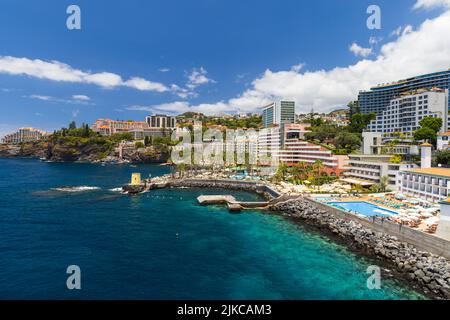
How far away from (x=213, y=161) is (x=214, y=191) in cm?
4802

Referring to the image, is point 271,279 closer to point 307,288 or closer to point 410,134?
point 307,288

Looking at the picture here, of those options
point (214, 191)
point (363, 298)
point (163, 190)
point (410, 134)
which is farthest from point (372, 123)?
point (363, 298)

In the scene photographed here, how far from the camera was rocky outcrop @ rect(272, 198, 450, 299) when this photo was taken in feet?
64.1

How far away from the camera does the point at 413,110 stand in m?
79.5

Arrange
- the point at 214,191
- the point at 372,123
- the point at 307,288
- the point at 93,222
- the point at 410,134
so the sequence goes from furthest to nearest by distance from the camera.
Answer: the point at 372,123 → the point at 410,134 → the point at 214,191 → the point at 93,222 → the point at 307,288

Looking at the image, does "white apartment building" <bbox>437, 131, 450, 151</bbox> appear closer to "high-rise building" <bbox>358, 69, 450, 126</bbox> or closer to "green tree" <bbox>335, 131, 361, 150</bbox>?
"green tree" <bbox>335, 131, 361, 150</bbox>

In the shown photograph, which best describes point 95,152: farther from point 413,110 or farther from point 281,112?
point 413,110

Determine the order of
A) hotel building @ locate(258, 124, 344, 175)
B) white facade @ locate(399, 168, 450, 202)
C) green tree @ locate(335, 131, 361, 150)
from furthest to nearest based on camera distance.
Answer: green tree @ locate(335, 131, 361, 150) → hotel building @ locate(258, 124, 344, 175) → white facade @ locate(399, 168, 450, 202)

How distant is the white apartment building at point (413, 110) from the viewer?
244 feet

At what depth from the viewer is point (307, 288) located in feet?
65.2

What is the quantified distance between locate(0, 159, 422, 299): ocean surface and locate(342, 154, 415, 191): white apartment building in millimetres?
22714

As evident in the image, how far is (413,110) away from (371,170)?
43.6 meters
